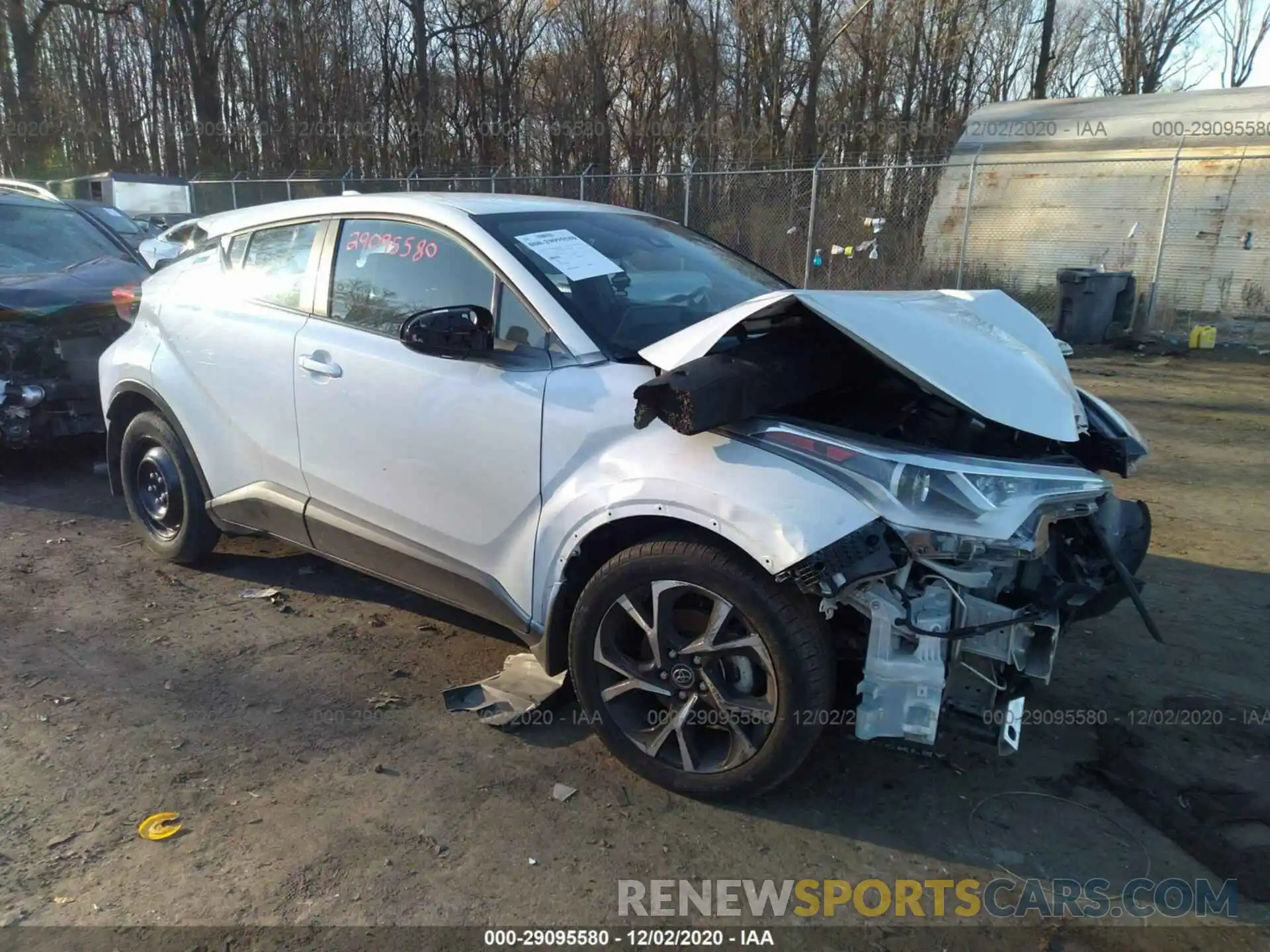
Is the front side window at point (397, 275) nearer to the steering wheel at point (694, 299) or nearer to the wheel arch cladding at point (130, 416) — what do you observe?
the steering wheel at point (694, 299)

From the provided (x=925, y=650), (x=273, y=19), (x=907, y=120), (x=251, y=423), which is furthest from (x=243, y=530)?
(x=273, y=19)

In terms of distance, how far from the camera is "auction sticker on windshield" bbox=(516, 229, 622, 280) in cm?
328

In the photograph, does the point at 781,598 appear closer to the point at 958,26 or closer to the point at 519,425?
the point at 519,425

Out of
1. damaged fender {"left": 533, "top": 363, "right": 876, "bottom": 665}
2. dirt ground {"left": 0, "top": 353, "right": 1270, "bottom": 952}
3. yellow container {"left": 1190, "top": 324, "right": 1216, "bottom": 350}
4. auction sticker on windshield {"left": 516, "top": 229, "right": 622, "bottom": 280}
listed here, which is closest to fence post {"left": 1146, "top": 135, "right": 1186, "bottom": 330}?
yellow container {"left": 1190, "top": 324, "right": 1216, "bottom": 350}

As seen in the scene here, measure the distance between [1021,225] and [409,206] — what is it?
13.5 metres

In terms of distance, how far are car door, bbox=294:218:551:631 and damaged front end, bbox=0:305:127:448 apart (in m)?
3.20

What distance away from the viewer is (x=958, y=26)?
24.0m

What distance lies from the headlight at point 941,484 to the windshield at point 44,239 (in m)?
6.25

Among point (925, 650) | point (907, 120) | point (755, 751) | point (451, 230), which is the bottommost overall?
point (755, 751)

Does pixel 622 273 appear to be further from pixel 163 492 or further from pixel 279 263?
pixel 163 492

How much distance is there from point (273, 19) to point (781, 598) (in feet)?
103

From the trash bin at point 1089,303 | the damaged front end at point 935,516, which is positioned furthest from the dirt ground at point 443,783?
the trash bin at point 1089,303

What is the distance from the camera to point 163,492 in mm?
4609

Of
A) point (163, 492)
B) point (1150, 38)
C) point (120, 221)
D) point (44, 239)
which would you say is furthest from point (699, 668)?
point (1150, 38)
